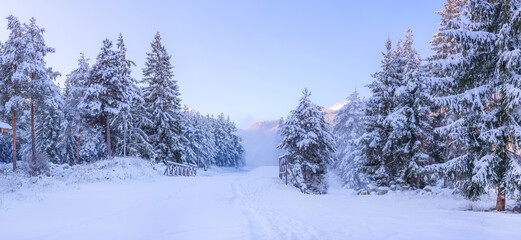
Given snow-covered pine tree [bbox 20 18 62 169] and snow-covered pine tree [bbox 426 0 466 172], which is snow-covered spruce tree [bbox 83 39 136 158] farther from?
snow-covered pine tree [bbox 426 0 466 172]

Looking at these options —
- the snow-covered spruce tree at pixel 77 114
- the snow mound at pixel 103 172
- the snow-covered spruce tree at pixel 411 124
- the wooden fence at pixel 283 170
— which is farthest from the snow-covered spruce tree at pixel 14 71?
the snow-covered spruce tree at pixel 411 124

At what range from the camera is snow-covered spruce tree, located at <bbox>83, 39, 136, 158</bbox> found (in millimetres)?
23875

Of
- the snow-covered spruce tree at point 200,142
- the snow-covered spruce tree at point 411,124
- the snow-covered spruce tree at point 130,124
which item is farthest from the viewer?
the snow-covered spruce tree at point 200,142

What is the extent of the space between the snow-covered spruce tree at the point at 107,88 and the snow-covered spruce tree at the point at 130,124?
479 millimetres

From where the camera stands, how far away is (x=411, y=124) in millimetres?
15781

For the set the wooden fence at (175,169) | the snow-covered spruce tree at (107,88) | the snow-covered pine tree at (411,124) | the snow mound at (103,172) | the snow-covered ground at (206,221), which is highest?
the snow-covered spruce tree at (107,88)

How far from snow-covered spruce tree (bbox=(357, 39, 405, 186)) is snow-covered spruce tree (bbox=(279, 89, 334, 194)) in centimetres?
379

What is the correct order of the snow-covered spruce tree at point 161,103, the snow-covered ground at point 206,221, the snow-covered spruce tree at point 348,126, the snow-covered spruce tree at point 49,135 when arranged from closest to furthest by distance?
the snow-covered ground at point 206,221 → the snow-covered spruce tree at point 161,103 → the snow-covered spruce tree at point 348,126 → the snow-covered spruce tree at point 49,135

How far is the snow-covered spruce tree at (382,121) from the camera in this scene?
1739 centimetres

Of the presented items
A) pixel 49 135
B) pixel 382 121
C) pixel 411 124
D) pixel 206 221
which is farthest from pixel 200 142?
pixel 206 221

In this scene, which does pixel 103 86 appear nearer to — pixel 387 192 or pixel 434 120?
pixel 387 192

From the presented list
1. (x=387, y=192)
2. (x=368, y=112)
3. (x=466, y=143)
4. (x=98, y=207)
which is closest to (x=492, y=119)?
(x=466, y=143)

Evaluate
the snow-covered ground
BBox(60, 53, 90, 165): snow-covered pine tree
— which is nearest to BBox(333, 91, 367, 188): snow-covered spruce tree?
the snow-covered ground

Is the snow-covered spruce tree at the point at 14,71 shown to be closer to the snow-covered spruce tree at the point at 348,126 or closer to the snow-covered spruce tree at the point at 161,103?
the snow-covered spruce tree at the point at 161,103
